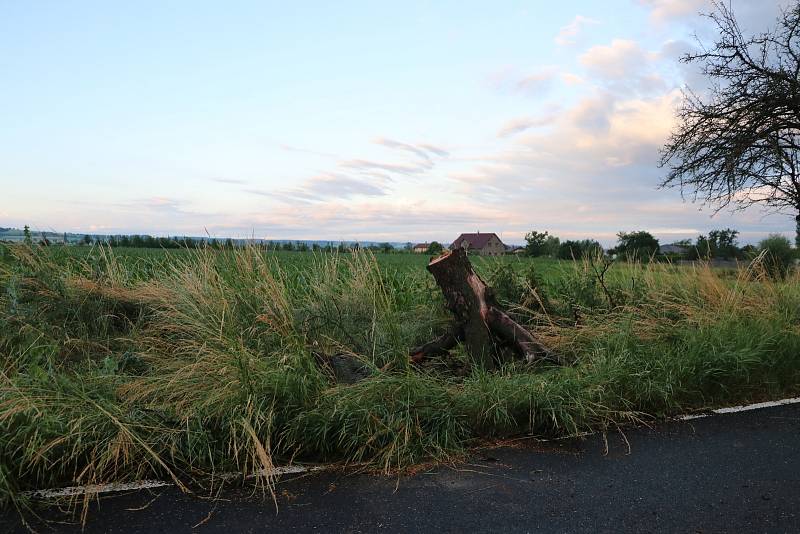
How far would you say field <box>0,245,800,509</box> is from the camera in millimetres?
3787

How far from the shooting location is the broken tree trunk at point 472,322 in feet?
19.1

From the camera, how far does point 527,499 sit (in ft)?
11.1

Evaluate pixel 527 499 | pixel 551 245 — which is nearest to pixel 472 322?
pixel 527 499

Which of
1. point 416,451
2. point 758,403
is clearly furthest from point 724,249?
point 416,451

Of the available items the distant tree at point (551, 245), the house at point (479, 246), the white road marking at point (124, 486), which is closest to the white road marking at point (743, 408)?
the house at point (479, 246)

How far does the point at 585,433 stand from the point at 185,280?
4.90m

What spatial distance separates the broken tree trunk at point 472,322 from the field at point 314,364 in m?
0.21

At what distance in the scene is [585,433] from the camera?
4441 mm

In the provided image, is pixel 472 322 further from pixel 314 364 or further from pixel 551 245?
pixel 551 245

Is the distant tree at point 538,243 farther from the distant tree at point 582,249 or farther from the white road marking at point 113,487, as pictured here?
the white road marking at point 113,487

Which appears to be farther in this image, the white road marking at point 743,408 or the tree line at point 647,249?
the tree line at point 647,249

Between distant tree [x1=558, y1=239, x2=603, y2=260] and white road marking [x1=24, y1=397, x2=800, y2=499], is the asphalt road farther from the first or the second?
distant tree [x1=558, y1=239, x2=603, y2=260]

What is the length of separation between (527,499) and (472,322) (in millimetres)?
2649

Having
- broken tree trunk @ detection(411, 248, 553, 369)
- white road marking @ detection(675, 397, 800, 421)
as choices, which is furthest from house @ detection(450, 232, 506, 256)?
white road marking @ detection(675, 397, 800, 421)
